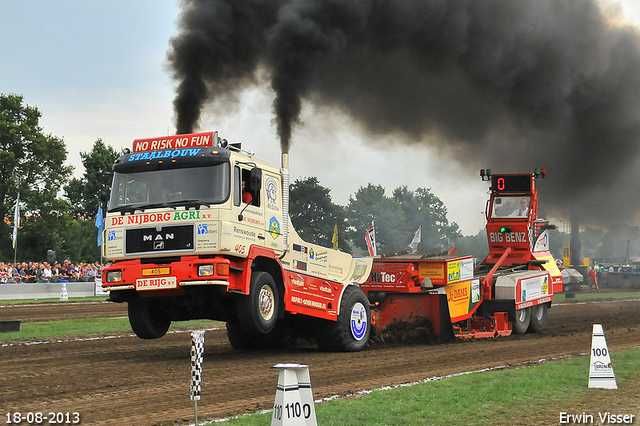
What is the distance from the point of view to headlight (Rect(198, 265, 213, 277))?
10.4 m

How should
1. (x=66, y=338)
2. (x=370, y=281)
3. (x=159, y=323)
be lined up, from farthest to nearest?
(x=66, y=338) < (x=370, y=281) < (x=159, y=323)

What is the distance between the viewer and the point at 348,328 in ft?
42.3

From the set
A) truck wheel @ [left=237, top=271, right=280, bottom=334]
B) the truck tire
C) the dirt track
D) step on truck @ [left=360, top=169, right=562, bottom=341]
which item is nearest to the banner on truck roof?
truck wheel @ [left=237, top=271, right=280, bottom=334]

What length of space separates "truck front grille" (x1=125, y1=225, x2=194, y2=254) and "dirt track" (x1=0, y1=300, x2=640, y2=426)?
179cm

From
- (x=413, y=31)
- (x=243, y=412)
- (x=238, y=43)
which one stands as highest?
(x=413, y=31)

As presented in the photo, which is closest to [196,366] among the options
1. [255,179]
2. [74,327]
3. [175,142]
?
[255,179]

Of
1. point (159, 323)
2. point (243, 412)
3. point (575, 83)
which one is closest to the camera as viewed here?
point (243, 412)

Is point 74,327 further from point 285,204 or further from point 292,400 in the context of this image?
point 292,400

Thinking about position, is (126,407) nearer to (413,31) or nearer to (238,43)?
(238,43)

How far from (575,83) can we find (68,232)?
41.9 metres

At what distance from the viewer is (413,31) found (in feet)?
Answer: 59.4

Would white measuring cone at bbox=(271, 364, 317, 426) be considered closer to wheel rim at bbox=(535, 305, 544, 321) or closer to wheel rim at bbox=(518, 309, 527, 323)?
wheel rim at bbox=(518, 309, 527, 323)

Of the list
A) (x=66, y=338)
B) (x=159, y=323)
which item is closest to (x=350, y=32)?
(x=159, y=323)

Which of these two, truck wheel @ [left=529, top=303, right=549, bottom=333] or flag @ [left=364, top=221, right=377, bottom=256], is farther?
flag @ [left=364, top=221, right=377, bottom=256]
